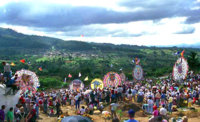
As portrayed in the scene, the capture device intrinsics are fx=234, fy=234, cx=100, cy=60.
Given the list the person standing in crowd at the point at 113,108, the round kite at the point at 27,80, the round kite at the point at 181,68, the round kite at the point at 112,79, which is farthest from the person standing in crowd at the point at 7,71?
the round kite at the point at 181,68

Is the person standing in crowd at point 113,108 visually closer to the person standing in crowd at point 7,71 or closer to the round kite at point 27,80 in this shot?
the person standing in crowd at point 7,71

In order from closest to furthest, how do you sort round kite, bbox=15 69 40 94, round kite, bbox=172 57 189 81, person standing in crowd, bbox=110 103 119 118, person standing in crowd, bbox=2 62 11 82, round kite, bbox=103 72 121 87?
person standing in crowd, bbox=2 62 11 82
person standing in crowd, bbox=110 103 119 118
round kite, bbox=15 69 40 94
round kite, bbox=172 57 189 81
round kite, bbox=103 72 121 87

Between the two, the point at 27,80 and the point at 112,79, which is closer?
the point at 27,80

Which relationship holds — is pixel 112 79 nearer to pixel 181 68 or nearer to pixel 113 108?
pixel 181 68

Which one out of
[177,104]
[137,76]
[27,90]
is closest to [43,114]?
[27,90]

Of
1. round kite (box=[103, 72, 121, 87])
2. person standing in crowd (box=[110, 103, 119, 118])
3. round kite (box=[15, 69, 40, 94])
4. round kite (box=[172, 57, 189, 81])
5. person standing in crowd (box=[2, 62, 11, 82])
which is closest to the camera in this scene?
person standing in crowd (box=[2, 62, 11, 82])

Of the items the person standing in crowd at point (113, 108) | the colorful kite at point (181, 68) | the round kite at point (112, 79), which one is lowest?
the person standing in crowd at point (113, 108)

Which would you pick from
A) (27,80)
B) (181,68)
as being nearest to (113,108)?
(27,80)

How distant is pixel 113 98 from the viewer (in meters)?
21.9

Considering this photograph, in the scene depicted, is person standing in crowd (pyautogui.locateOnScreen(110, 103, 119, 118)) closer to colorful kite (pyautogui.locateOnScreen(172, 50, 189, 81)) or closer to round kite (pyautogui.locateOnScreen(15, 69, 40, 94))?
round kite (pyautogui.locateOnScreen(15, 69, 40, 94))

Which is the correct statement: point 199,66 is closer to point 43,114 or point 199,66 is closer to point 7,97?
point 43,114

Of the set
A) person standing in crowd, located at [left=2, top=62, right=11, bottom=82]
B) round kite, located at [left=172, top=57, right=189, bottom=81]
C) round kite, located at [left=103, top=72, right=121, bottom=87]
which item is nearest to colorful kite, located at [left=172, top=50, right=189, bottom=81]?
round kite, located at [left=172, top=57, right=189, bottom=81]

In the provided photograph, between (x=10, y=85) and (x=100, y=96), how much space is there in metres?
9.41

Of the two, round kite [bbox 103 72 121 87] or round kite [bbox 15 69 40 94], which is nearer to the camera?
round kite [bbox 15 69 40 94]
